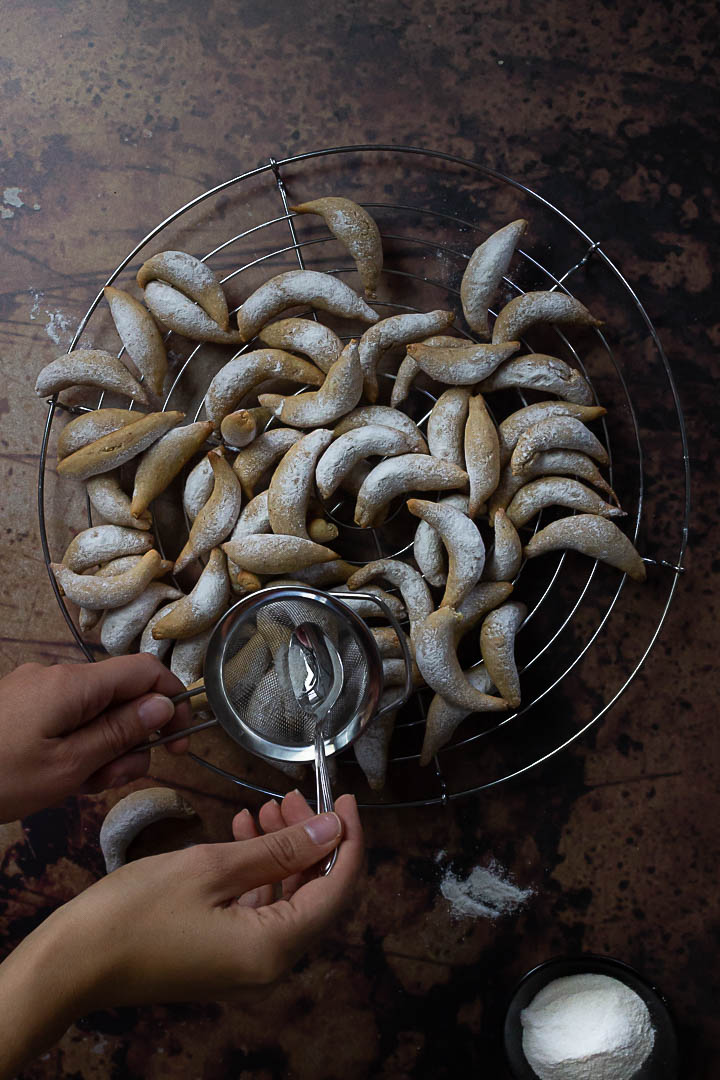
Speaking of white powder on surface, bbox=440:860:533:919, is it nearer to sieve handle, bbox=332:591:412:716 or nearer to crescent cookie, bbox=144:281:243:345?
sieve handle, bbox=332:591:412:716

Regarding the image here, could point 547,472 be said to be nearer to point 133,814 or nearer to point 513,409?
point 513,409

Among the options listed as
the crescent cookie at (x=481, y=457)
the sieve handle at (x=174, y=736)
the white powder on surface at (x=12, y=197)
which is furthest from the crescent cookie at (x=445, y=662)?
the white powder on surface at (x=12, y=197)

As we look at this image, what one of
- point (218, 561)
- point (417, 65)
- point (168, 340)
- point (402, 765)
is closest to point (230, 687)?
point (218, 561)

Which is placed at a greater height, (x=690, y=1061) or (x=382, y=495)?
(x=382, y=495)

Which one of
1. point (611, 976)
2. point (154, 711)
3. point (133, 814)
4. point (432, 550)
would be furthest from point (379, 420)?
point (611, 976)

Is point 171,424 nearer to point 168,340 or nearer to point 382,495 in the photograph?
point 168,340

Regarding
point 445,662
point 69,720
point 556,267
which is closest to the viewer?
point 69,720
